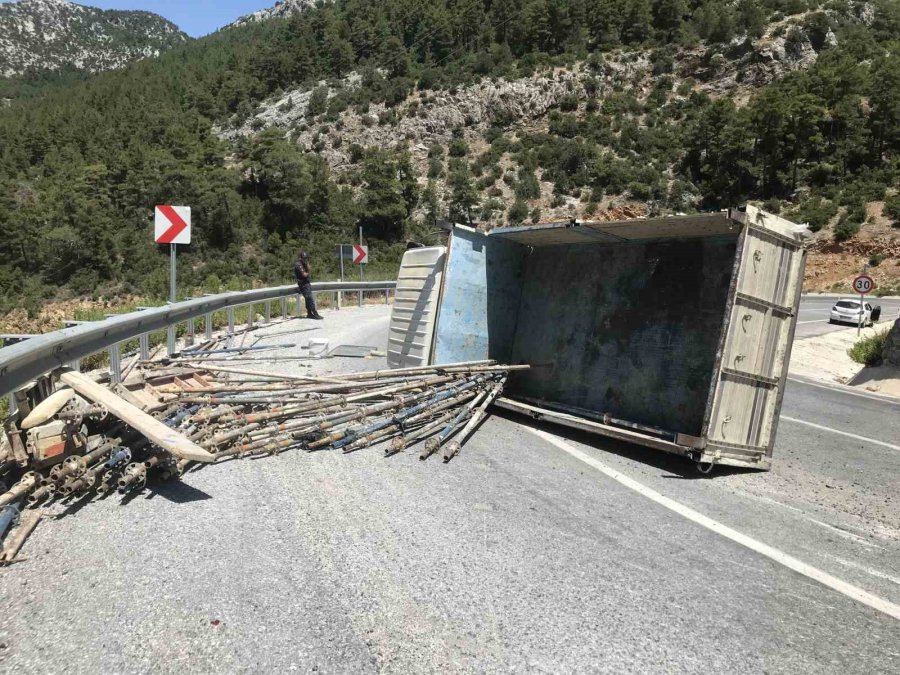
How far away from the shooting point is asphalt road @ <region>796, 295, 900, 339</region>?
24.6 metres

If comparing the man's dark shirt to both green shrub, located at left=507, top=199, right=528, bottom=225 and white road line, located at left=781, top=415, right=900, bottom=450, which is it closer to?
white road line, located at left=781, top=415, right=900, bottom=450

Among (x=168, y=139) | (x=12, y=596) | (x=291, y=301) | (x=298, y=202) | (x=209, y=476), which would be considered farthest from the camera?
(x=168, y=139)

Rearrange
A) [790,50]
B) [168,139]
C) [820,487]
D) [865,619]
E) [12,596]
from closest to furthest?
1. [12,596]
2. [865,619]
3. [820,487]
4. [168,139]
5. [790,50]

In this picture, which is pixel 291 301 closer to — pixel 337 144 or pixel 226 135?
pixel 337 144

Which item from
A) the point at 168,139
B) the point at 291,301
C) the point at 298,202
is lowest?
the point at 291,301

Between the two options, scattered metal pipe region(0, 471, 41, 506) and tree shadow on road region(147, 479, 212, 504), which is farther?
tree shadow on road region(147, 479, 212, 504)

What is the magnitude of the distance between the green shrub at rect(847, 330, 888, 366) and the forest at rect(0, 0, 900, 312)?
817 inches

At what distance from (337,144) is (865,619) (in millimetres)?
72740

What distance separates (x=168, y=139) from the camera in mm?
66250

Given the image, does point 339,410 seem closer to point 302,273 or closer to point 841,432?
point 841,432

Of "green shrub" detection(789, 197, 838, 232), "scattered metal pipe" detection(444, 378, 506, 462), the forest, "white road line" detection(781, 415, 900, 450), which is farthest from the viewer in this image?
"green shrub" detection(789, 197, 838, 232)

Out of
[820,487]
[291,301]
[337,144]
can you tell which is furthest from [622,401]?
[337,144]

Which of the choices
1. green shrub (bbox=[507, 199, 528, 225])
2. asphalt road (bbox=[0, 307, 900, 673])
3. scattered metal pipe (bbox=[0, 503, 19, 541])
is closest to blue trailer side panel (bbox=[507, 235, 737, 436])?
asphalt road (bbox=[0, 307, 900, 673])

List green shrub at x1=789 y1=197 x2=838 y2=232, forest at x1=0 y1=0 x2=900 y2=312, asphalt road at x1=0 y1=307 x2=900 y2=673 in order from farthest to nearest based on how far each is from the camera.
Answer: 1. green shrub at x1=789 y1=197 x2=838 y2=232
2. forest at x1=0 y1=0 x2=900 y2=312
3. asphalt road at x1=0 y1=307 x2=900 y2=673
